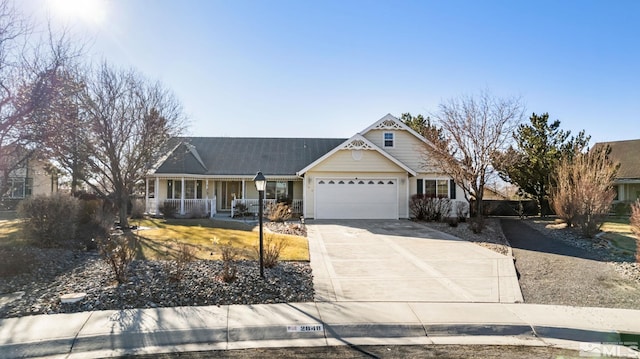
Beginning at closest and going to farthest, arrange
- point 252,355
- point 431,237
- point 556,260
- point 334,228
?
point 252,355, point 556,260, point 431,237, point 334,228

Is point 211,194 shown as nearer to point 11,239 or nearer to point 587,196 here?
point 11,239

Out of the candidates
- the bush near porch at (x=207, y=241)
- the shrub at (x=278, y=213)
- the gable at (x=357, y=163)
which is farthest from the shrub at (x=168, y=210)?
the gable at (x=357, y=163)

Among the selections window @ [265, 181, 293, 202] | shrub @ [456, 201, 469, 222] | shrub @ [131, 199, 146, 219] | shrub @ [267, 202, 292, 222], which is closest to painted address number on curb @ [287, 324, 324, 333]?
shrub @ [267, 202, 292, 222]

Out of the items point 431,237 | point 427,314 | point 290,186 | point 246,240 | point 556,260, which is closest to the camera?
point 427,314

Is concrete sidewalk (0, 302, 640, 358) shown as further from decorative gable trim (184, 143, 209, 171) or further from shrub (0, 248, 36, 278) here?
decorative gable trim (184, 143, 209, 171)

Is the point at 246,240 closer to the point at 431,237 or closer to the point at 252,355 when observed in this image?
the point at 431,237

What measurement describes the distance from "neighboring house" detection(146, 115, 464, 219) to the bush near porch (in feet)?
15.1

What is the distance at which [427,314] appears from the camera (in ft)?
20.3

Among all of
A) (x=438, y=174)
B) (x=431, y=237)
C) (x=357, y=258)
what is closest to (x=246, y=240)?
(x=357, y=258)

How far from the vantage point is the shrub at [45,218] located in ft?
35.9

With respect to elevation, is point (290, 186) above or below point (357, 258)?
above

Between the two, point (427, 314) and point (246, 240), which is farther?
point (246, 240)

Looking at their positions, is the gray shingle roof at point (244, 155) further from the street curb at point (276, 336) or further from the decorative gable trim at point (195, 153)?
the street curb at point (276, 336)

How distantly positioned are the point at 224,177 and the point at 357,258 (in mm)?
14271
